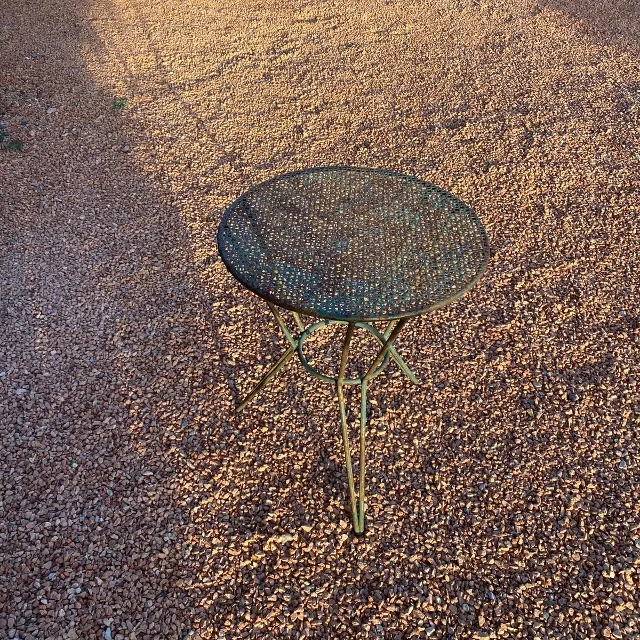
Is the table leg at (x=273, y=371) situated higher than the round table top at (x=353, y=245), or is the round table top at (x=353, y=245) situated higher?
the round table top at (x=353, y=245)

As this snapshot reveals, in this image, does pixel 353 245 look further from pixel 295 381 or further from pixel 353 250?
pixel 295 381

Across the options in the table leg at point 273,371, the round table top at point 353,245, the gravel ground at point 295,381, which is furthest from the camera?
the table leg at point 273,371

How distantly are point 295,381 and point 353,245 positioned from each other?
93 cm

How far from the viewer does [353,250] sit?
2.11m

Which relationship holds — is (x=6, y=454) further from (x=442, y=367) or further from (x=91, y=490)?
(x=442, y=367)

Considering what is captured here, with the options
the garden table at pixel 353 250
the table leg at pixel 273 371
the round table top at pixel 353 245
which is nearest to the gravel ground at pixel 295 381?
the table leg at pixel 273 371

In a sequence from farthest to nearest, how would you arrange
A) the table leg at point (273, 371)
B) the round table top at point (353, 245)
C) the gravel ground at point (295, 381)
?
1. the table leg at point (273, 371)
2. the gravel ground at point (295, 381)
3. the round table top at point (353, 245)

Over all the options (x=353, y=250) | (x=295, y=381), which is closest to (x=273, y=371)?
(x=295, y=381)

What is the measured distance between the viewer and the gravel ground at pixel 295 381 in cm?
211

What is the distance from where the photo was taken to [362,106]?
192 inches

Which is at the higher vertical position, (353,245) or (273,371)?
(353,245)

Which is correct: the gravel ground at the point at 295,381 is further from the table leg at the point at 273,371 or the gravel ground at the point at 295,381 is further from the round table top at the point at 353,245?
the round table top at the point at 353,245

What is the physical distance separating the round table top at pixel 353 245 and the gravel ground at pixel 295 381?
89 cm

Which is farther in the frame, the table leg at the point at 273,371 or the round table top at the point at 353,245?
the table leg at the point at 273,371
